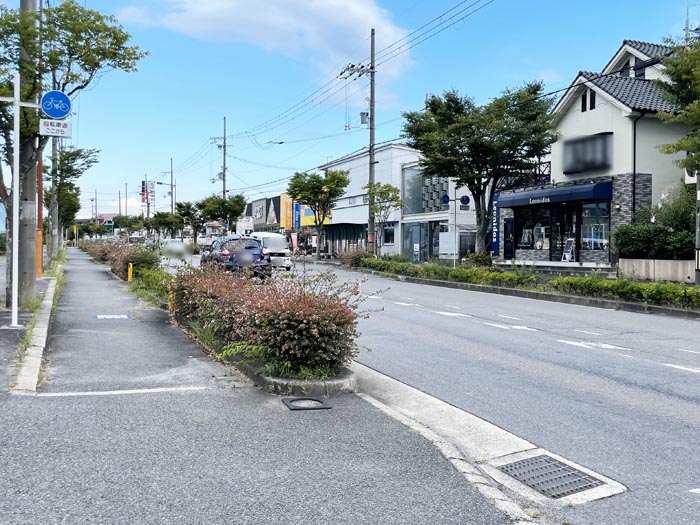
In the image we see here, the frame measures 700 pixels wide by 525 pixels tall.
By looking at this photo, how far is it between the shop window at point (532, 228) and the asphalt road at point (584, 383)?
17627 millimetres

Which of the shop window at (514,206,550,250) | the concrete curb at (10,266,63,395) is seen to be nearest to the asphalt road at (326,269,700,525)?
the concrete curb at (10,266,63,395)

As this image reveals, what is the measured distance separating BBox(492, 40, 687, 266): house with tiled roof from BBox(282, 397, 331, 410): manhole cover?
2231cm

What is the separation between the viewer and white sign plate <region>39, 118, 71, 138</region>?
35.0ft

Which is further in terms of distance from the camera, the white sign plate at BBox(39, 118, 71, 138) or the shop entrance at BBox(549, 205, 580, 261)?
the shop entrance at BBox(549, 205, 580, 261)

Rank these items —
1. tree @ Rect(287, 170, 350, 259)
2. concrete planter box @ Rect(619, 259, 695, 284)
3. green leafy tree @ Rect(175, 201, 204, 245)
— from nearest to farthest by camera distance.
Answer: concrete planter box @ Rect(619, 259, 695, 284) < tree @ Rect(287, 170, 350, 259) < green leafy tree @ Rect(175, 201, 204, 245)

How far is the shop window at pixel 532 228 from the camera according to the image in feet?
106

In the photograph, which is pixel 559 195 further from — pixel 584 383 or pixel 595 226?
pixel 584 383

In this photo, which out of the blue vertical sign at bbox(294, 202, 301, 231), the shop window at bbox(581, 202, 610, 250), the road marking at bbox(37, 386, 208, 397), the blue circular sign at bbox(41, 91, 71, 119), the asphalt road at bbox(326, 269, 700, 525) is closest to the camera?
the asphalt road at bbox(326, 269, 700, 525)

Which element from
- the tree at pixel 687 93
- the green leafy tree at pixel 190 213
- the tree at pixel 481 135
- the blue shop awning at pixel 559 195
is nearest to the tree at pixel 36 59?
the tree at pixel 687 93

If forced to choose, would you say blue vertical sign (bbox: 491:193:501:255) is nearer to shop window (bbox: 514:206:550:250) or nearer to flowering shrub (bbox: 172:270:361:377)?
shop window (bbox: 514:206:550:250)

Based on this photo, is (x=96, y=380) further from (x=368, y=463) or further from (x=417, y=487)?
(x=417, y=487)

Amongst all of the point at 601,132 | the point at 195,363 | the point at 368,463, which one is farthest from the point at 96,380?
the point at 601,132

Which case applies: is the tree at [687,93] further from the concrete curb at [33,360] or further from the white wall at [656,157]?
the concrete curb at [33,360]

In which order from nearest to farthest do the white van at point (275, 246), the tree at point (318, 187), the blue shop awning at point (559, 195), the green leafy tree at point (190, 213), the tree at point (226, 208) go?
the blue shop awning at point (559, 195) → the white van at point (275, 246) → the tree at point (318, 187) → the tree at point (226, 208) → the green leafy tree at point (190, 213)
